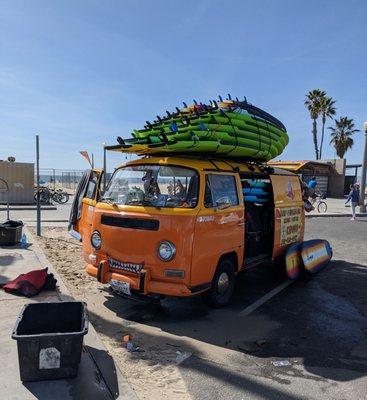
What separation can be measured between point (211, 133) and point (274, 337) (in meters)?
2.93

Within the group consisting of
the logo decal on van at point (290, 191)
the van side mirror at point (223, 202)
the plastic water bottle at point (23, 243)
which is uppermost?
the logo decal on van at point (290, 191)

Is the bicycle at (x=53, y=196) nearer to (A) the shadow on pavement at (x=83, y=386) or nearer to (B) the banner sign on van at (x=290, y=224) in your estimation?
(B) the banner sign on van at (x=290, y=224)

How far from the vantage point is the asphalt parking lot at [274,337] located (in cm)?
409

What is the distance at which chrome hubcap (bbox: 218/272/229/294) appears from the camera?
6.30 metres

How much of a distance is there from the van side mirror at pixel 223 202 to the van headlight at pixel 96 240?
1737 mm

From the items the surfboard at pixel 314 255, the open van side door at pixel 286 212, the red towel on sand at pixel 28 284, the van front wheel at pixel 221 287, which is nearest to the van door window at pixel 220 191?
the van front wheel at pixel 221 287

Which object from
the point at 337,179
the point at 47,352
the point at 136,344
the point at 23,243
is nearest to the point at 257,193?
the point at 136,344

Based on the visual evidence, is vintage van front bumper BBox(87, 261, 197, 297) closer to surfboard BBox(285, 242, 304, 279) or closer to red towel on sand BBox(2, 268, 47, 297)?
red towel on sand BBox(2, 268, 47, 297)

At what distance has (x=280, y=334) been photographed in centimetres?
548

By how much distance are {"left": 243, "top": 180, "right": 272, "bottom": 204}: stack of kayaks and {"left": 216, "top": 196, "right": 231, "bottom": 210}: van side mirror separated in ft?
6.58

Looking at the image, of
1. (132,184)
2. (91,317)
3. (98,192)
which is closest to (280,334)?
(91,317)

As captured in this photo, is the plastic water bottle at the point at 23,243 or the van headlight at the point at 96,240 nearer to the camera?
the van headlight at the point at 96,240

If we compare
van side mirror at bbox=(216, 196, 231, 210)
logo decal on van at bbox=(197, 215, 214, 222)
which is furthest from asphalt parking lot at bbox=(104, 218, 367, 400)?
van side mirror at bbox=(216, 196, 231, 210)

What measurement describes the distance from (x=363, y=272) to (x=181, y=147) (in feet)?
17.6
